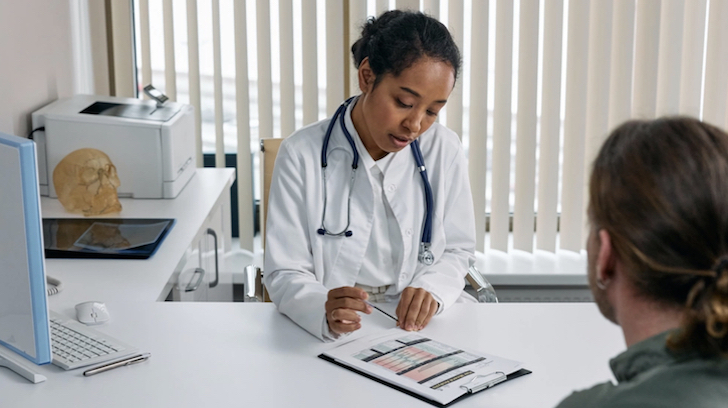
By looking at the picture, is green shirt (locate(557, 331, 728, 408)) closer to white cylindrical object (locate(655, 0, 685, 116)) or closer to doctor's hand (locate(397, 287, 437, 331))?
doctor's hand (locate(397, 287, 437, 331))

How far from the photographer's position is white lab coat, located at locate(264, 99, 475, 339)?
1.57 m

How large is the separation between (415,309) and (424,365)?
202 millimetres

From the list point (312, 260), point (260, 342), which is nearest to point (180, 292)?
point (312, 260)

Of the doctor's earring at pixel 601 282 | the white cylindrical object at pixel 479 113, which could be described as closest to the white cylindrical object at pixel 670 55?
the white cylindrical object at pixel 479 113

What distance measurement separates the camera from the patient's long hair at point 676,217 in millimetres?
637

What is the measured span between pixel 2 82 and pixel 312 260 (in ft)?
3.84

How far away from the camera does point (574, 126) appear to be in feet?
9.27

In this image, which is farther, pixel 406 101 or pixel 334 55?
pixel 334 55

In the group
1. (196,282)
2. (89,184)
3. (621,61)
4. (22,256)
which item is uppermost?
(621,61)

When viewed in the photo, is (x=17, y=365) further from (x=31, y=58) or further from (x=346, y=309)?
(x=31, y=58)

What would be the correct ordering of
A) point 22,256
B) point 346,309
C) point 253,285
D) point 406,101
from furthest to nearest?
point 253,285, point 406,101, point 346,309, point 22,256

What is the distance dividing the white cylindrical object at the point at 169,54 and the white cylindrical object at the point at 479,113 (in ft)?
3.67

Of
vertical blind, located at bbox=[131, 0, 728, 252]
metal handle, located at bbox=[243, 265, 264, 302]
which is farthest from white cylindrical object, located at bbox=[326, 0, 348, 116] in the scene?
metal handle, located at bbox=[243, 265, 264, 302]

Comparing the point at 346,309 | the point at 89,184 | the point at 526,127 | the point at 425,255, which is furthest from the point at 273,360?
the point at 526,127
